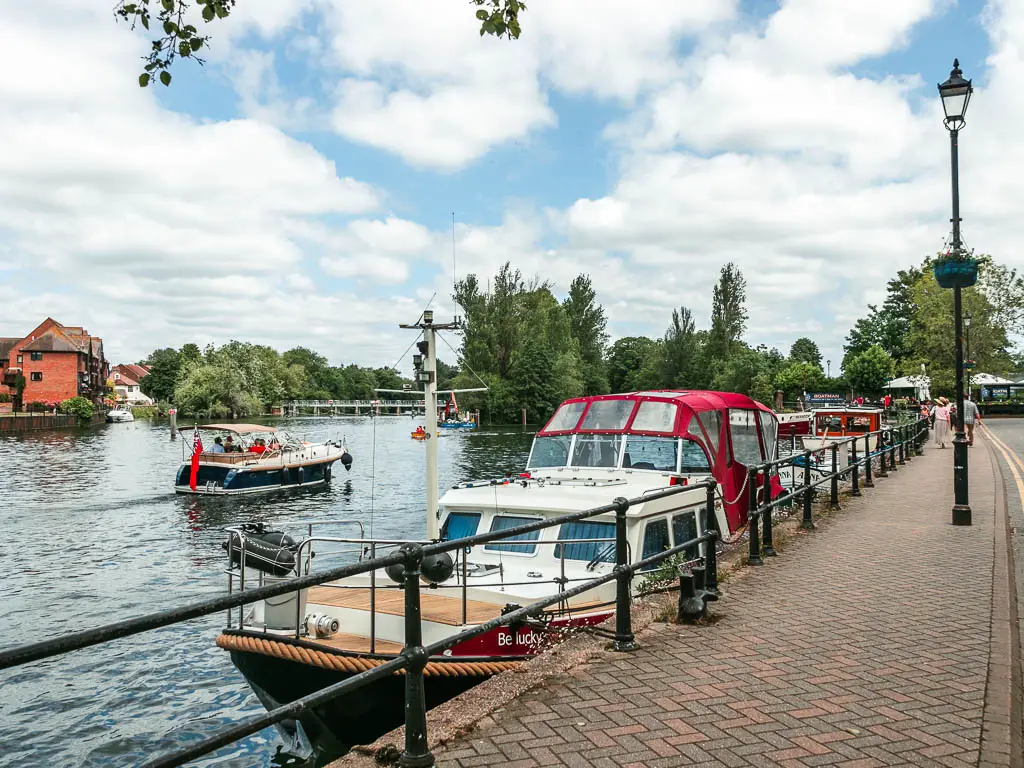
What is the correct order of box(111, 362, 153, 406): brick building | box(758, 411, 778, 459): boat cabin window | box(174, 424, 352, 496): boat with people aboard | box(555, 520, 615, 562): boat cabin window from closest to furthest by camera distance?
→ box(555, 520, 615, 562): boat cabin window → box(758, 411, 778, 459): boat cabin window → box(174, 424, 352, 496): boat with people aboard → box(111, 362, 153, 406): brick building

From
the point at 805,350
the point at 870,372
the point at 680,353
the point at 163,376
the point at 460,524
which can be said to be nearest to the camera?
the point at 460,524

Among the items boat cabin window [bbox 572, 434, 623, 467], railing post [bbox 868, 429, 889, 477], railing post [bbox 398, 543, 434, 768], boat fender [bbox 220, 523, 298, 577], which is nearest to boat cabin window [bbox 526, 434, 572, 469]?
boat cabin window [bbox 572, 434, 623, 467]

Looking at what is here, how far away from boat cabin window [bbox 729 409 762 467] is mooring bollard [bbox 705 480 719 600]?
587cm

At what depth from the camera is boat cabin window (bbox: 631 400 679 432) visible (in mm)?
12172

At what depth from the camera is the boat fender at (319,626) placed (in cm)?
826

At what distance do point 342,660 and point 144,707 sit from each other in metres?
5.21

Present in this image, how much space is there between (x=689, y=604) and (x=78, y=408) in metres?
108

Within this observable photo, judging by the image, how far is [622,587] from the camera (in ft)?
20.3

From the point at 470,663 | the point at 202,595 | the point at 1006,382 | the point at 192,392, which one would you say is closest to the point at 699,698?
the point at 470,663

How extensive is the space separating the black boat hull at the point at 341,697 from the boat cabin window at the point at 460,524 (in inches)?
115

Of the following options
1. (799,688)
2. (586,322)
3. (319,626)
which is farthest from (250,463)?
(586,322)

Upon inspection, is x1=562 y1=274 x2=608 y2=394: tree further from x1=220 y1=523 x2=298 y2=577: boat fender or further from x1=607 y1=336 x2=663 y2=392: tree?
x1=220 y1=523 x2=298 y2=577: boat fender

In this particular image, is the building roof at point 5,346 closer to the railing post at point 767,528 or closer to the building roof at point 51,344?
the building roof at point 51,344

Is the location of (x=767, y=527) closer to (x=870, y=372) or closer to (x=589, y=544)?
(x=589, y=544)
